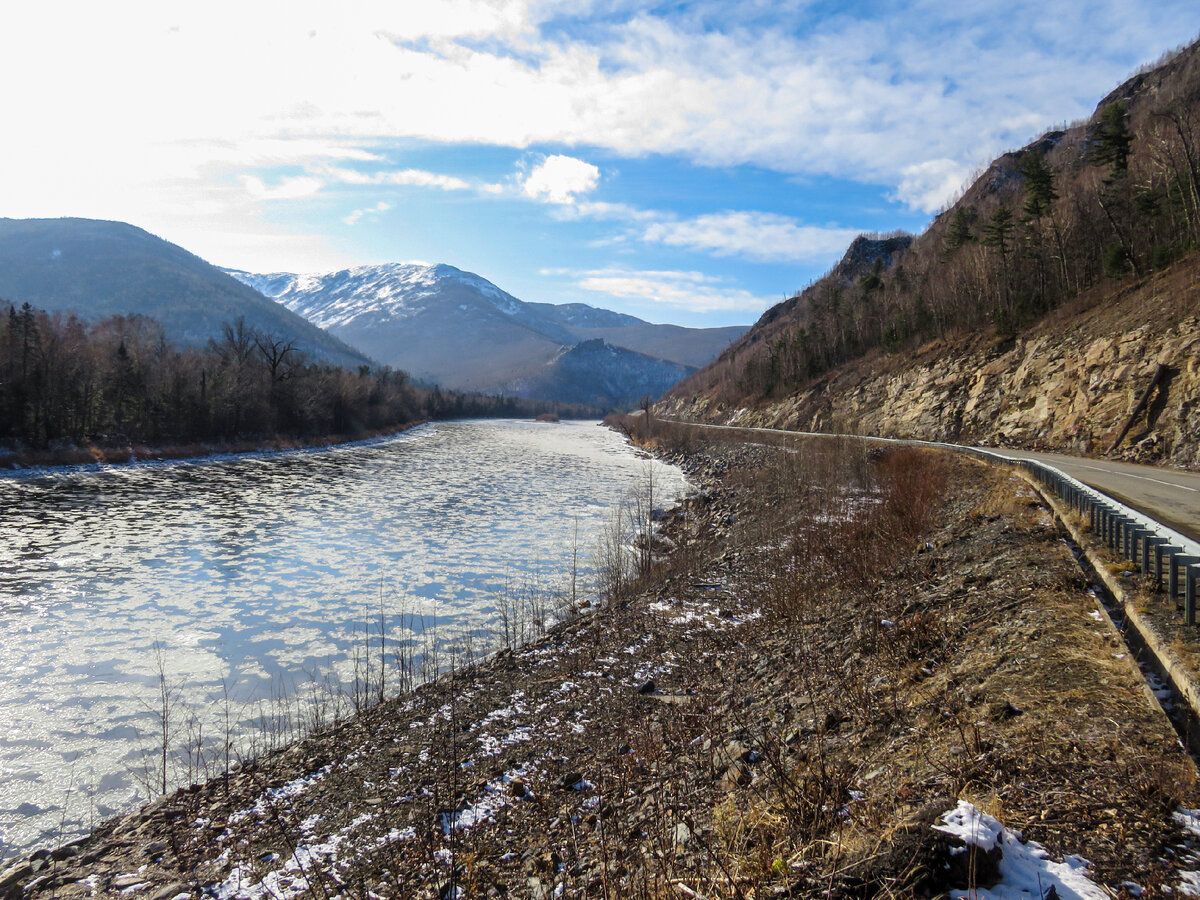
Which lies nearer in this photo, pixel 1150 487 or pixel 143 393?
pixel 1150 487

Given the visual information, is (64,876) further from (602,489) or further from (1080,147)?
(1080,147)

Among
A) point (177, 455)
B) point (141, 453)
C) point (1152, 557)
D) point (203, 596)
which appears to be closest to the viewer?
point (1152, 557)

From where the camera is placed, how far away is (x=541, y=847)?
5.54 metres

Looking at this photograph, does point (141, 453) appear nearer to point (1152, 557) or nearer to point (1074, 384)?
point (1152, 557)

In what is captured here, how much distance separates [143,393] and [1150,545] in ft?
223

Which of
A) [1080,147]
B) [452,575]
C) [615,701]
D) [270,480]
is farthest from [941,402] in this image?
[1080,147]

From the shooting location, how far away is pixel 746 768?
5.80m

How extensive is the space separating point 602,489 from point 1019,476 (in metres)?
22.9

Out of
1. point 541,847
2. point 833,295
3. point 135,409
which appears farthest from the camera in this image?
point 833,295

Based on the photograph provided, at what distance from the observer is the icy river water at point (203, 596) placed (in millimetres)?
9195

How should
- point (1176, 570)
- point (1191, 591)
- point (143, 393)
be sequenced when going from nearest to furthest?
point (1191, 591), point (1176, 570), point (143, 393)

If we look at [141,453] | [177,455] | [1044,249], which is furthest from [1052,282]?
[141,453]

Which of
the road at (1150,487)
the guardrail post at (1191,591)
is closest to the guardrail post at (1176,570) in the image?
the guardrail post at (1191,591)

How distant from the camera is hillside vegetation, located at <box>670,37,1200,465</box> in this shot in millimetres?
25922
